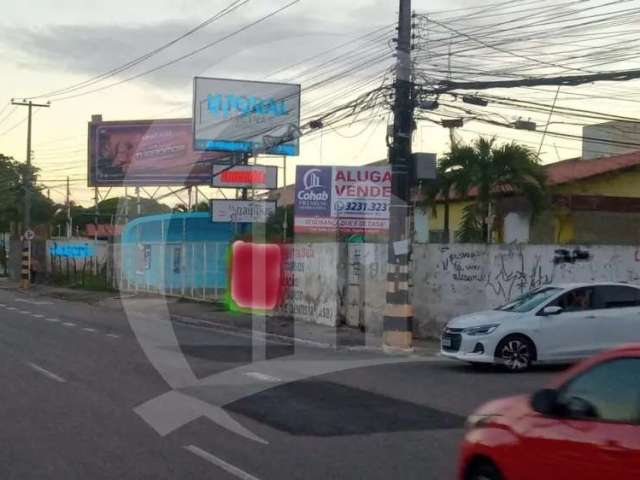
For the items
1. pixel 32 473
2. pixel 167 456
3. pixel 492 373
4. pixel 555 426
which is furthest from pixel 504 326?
pixel 555 426

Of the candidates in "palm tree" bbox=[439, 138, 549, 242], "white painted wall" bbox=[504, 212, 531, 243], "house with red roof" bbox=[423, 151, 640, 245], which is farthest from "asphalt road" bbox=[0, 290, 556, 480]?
"white painted wall" bbox=[504, 212, 531, 243]

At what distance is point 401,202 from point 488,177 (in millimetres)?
10356

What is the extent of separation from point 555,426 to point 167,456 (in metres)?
4.61

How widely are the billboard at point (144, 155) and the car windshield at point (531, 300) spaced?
3626 centimetres

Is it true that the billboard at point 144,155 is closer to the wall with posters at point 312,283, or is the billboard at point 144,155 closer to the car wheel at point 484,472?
the wall with posters at point 312,283

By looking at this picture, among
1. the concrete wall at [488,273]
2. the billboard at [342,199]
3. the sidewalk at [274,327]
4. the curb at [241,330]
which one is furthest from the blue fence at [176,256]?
the concrete wall at [488,273]

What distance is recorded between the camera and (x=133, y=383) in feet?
47.8

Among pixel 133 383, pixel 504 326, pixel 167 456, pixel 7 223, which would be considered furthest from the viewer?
pixel 7 223

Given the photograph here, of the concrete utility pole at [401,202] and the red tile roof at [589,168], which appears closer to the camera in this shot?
the concrete utility pole at [401,202]

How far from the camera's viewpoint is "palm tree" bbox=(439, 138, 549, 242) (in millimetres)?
30078

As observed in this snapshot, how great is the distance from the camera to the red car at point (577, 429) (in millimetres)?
5355

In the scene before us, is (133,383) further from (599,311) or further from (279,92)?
(279,92)

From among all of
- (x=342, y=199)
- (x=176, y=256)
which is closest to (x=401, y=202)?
(x=342, y=199)

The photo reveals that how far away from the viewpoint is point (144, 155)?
5769cm
